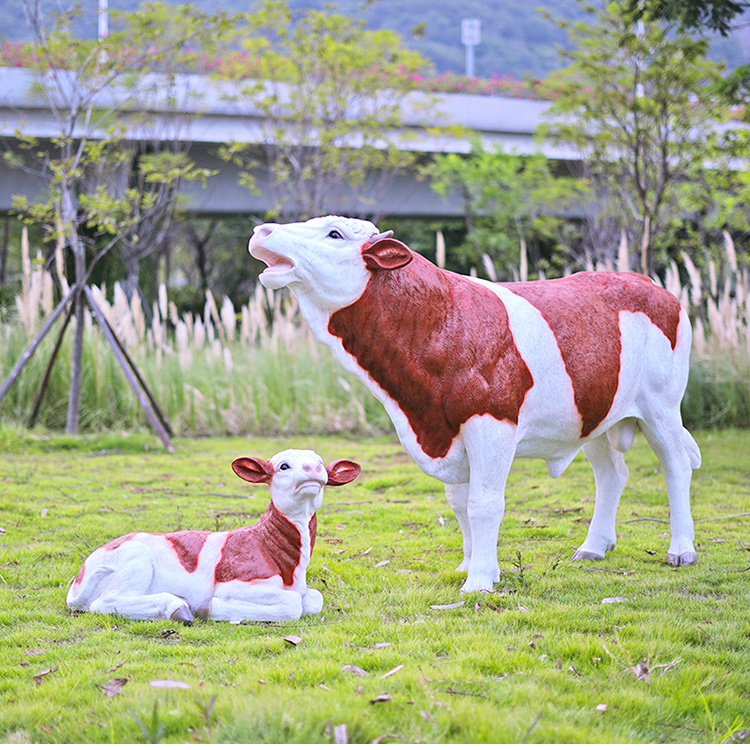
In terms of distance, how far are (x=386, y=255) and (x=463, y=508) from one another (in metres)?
1.21

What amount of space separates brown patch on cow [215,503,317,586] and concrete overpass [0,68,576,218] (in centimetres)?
1174

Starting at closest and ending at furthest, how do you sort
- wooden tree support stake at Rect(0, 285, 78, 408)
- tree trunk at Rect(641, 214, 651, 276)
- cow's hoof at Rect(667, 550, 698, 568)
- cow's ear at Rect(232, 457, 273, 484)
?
cow's ear at Rect(232, 457, 273, 484)
cow's hoof at Rect(667, 550, 698, 568)
wooden tree support stake at Rect(0, 285, 78, 408)
tree trunk at Rect(641, 214, 651, 276)

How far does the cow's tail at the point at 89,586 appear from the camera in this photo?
3025 millimetres

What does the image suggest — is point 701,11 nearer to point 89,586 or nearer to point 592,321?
point 592,321

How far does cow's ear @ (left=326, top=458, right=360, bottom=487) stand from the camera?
305 cm

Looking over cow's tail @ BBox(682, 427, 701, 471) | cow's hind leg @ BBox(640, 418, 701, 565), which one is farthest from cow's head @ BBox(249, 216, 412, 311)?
cow's tail @ BBox(682, 427, 701, 471)

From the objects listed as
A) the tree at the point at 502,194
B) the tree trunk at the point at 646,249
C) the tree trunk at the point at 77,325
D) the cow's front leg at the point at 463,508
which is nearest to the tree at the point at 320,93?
the tree at the point at 502,194

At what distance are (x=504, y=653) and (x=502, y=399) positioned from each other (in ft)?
3.40

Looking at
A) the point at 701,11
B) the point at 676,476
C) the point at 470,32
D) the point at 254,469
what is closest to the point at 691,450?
the point at 676,476

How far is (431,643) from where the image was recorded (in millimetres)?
2648

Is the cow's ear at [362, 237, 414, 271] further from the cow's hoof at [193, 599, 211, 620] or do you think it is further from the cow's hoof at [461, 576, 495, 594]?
the cow's hoof at [193, 599, 211, 620]

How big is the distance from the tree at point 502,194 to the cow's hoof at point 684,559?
12.7 m

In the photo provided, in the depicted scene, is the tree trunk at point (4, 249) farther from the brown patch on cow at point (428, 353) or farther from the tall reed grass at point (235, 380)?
the brown patch on cow at point (428, 353)

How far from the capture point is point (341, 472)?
3.08 meters
